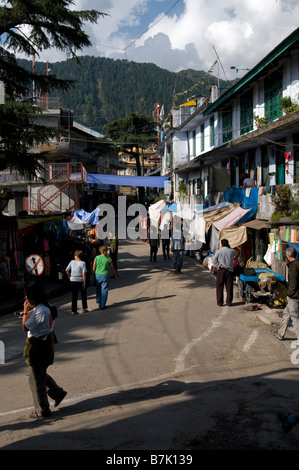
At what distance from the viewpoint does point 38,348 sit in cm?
529

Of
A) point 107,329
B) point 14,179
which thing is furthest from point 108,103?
point 107,329

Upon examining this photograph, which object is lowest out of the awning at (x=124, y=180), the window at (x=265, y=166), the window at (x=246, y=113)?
the window at (x=265, y=166)

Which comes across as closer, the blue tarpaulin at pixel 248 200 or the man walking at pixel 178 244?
the blue tarpaulin at pixel 248 200

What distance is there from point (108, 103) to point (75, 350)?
662 feet

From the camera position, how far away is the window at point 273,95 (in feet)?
51.5

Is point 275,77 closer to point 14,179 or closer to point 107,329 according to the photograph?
point 107,329

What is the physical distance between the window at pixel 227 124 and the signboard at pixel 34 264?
39.5 feet

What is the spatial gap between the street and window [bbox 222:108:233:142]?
1178 cm

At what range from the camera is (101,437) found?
4.58 meters

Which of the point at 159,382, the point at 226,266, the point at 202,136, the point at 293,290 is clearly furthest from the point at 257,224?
the point at 202,136

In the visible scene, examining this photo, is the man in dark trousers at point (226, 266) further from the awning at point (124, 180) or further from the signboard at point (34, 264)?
the awning at point (124, 180)

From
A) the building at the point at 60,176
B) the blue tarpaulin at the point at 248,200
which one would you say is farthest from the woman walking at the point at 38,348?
the blue tarpaulin at the point at 248,200

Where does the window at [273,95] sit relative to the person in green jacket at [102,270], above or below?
above

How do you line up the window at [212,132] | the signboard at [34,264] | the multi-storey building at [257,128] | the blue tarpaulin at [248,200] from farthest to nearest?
1. the window at [212,132]
2. the blue tarpaulin at [248,200]
3. the multi-storey building at [257,128]
4. the signboard at [34,264]
